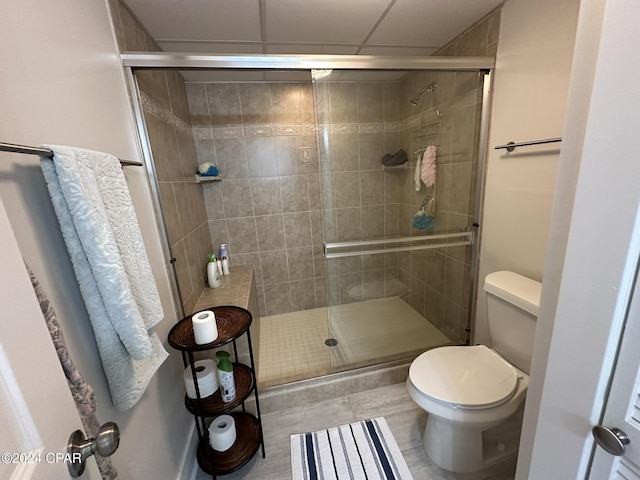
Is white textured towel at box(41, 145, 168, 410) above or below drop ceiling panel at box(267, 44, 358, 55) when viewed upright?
below

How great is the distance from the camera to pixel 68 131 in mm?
763

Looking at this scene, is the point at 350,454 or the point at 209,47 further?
the point at 209,47

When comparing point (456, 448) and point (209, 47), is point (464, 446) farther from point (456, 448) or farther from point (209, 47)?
point (209, 47)

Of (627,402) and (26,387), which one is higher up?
(26,387)

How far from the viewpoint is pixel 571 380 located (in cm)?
55

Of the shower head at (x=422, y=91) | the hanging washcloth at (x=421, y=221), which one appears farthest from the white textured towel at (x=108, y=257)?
the shower head at (x=422, y=91)

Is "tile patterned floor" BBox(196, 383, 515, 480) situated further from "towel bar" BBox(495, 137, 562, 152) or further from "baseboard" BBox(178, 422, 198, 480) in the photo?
"towel bar" BBox(495, 137, 562, 152)

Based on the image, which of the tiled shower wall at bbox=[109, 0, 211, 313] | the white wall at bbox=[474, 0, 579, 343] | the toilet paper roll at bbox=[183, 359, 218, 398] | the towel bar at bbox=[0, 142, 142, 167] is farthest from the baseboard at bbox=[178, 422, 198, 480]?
the white wall at bbox=[474, 0, 579, 343]

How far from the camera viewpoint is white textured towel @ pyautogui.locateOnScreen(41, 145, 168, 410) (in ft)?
2.03

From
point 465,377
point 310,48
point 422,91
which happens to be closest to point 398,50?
point 422,91

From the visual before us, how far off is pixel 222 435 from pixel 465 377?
119cm

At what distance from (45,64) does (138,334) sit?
0.76 meters

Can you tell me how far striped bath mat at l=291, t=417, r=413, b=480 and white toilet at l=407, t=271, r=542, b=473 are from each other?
0.20 m

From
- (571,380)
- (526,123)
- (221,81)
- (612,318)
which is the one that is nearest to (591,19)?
(612,318)
